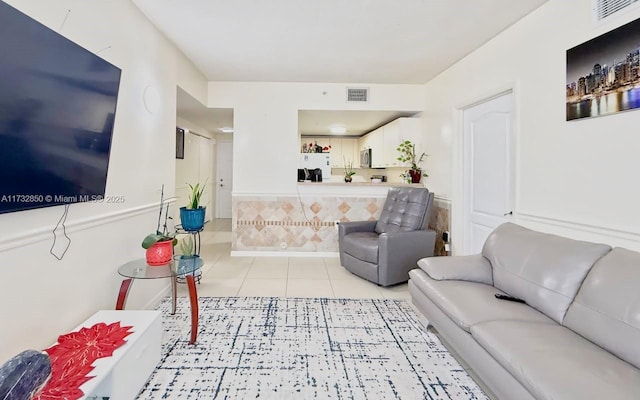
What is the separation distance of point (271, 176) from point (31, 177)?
311 centimetres

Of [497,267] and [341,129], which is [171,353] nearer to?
[497,267]

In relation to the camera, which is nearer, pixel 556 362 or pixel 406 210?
pixel 556 362

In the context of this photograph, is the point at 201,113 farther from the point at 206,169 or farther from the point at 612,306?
the point at 612,306

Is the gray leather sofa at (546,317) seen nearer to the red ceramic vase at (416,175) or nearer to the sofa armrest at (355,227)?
the sofa armrest at (355,227)

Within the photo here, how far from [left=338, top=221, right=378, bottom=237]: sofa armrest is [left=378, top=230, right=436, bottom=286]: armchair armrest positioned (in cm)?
68

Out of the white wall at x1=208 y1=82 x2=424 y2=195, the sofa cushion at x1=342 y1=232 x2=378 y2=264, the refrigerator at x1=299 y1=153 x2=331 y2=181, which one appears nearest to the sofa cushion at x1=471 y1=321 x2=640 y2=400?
the sofa cushion at x1=342 y1=232 x2=378 y2=264

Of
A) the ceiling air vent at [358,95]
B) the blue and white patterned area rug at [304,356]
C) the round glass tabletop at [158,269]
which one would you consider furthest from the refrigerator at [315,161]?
the round glass tabletop at [158,269]

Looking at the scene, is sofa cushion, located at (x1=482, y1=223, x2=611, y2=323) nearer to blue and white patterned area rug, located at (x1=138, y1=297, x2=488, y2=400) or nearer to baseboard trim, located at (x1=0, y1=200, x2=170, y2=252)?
blue and white patterned area rug, located at (x1=138, y1=297, x2=488, y2=400)

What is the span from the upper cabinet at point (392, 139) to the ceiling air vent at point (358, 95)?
2.12 feet

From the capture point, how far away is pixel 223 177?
7.66 metres

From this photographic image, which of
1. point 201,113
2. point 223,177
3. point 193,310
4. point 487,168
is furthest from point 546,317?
point 223,177

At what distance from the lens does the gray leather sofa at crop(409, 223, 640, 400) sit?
1.20 m

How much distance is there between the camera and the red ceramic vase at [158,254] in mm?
2156

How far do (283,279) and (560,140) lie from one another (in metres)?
2.79
